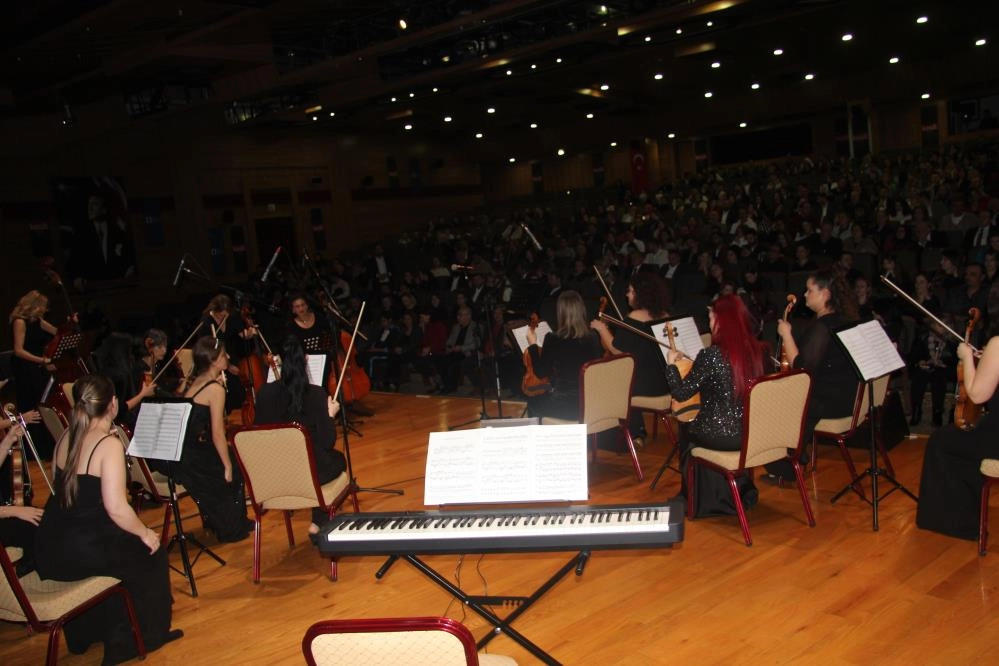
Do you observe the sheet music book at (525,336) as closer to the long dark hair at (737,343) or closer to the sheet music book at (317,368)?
the sheet music book at (317,368)

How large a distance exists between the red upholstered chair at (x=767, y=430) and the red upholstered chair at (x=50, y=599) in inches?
112

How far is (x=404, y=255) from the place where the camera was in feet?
55.3

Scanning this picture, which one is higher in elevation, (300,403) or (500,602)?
(300,403)

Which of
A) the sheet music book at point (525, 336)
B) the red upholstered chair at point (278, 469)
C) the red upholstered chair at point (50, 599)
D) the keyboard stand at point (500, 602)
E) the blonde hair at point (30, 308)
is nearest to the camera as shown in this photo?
the keyboard stand at point (500, 602)

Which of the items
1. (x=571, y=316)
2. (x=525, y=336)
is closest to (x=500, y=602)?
(x=571, y=316)

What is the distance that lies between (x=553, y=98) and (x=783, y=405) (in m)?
13.8

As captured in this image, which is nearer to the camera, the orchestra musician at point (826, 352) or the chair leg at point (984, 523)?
the chair leg at point (984, 523)

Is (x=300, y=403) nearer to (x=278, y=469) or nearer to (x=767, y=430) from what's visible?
(x=278, y=469)

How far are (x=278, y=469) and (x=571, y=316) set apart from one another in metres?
2.36

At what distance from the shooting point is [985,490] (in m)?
3.63

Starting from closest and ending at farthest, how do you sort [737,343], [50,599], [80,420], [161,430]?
1. [50,599]
2. [80,420]
3. [161,430]
4. [737,343]

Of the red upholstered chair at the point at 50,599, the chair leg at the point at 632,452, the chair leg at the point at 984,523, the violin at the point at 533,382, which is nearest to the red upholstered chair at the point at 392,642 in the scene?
the red upholstered chair at the point at 50,599

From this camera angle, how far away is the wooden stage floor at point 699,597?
3123mm

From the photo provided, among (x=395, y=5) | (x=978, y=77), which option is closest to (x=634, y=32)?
(x=395, y=5)
